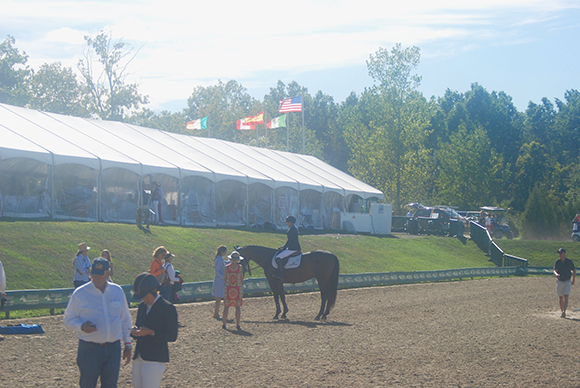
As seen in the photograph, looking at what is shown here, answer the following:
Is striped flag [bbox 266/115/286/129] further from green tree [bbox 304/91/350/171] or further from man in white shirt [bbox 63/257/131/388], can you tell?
man in white shirt [bbox 63/257/131/388]

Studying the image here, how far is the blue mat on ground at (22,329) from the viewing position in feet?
37.5

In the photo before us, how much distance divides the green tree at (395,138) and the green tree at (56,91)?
120ft

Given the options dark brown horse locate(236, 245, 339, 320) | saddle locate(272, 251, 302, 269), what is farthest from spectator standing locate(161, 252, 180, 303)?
saddle locate(272, 251, 302, 269)

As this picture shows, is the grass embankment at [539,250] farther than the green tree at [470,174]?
No

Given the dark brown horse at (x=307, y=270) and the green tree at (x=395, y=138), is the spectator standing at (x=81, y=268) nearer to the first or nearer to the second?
the dark brown horse at (x=307, y=270)

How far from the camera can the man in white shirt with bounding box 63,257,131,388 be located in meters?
5.86

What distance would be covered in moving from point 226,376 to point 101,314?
11.0ft

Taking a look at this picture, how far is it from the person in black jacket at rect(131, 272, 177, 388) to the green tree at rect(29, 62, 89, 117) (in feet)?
237

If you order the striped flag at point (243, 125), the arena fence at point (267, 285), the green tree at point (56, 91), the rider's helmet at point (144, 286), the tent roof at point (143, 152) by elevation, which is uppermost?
the green tree at point (56, 91)

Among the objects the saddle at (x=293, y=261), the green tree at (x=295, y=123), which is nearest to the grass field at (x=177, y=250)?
the saddle at (x=293, y=261)

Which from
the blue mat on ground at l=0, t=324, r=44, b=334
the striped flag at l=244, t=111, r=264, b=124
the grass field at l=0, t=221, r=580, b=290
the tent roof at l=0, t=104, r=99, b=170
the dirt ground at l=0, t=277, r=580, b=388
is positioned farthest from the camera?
the striped flag at l=244, t=111, r=264, b=124

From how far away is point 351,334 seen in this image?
41.7 ft

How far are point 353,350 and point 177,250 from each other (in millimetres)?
12871

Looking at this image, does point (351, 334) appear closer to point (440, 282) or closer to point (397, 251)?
point (440, 282)
